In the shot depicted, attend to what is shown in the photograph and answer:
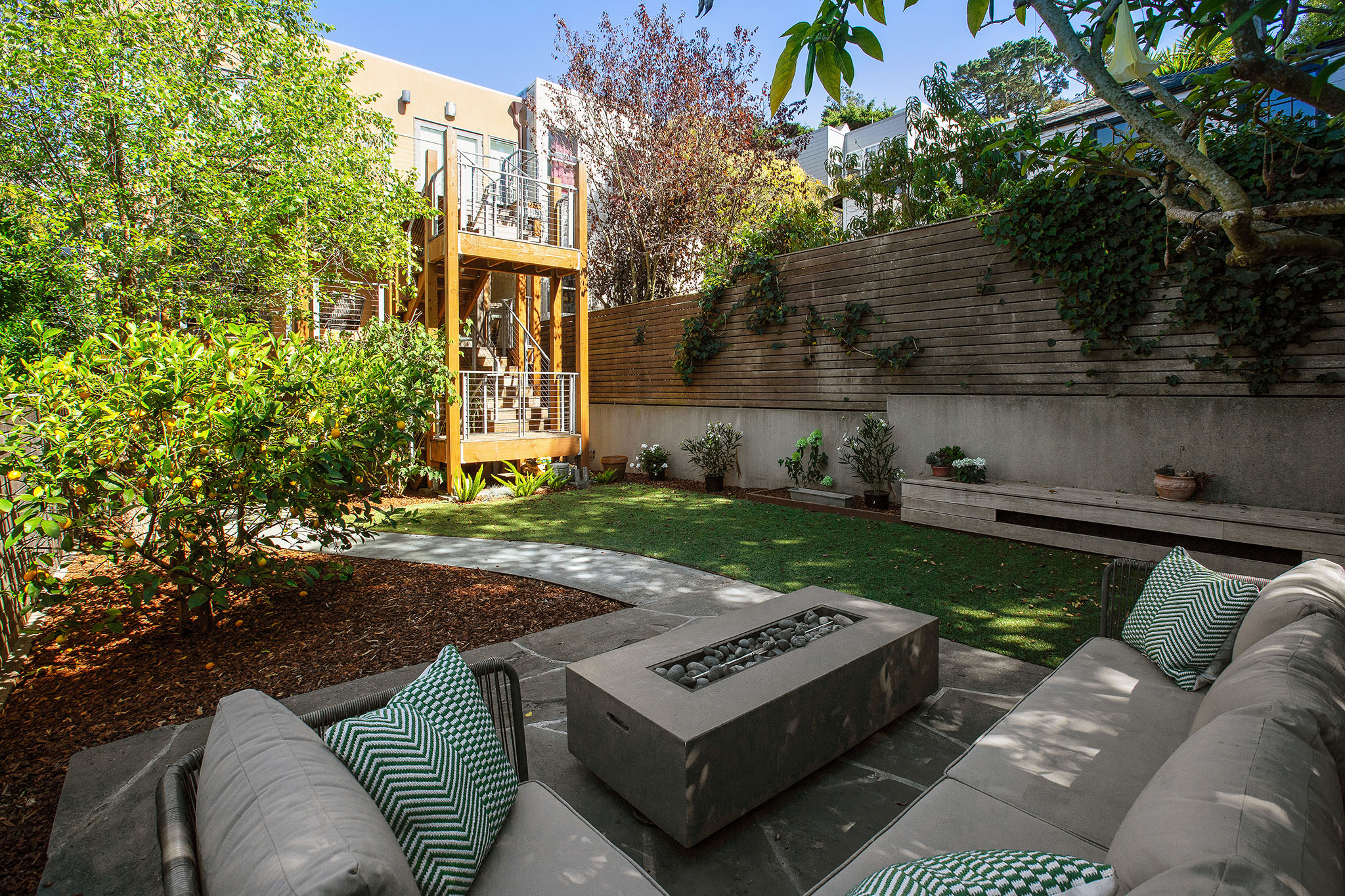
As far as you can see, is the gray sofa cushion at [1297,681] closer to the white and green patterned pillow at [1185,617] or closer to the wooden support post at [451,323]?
the white and green patterned pillow at [1185,617]

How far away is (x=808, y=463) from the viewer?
9.14m

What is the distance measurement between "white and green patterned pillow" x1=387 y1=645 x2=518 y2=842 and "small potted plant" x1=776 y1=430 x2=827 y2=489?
24.7 feet

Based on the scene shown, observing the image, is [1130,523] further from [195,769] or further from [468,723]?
[195,769]

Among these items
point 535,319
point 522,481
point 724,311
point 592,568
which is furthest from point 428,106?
point 592,568

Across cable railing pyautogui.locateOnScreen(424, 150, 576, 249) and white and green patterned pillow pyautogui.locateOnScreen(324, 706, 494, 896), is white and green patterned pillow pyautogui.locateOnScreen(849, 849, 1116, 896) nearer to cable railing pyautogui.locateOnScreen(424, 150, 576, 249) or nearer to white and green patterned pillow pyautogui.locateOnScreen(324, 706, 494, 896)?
white and green patterned pillow pyautogui.locateOnScreen(324, 706, 494, 896)

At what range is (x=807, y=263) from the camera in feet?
29.6

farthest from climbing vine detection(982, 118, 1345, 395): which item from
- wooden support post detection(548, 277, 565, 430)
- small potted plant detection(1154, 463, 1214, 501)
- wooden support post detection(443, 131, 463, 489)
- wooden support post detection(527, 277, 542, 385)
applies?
wooden support post detection(527, 277, 542, 385)

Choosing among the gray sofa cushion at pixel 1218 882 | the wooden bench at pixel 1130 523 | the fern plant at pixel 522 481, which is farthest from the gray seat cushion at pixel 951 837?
the fern plant at pixel 522 481

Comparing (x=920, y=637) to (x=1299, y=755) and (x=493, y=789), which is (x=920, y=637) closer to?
(x=1299, y=755)

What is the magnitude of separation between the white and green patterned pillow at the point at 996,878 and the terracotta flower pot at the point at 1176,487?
5844 millimetres

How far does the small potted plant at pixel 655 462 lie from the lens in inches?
447

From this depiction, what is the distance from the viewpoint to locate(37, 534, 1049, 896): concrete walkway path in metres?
2.10

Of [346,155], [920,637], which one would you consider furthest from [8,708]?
[346,155]

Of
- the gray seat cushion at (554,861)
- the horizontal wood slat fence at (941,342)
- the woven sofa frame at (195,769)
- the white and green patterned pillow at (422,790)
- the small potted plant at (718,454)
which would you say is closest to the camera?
the woven sofa frame at (195,769)
